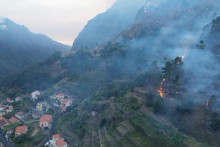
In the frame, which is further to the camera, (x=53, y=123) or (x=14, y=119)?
(x=14, y=119)

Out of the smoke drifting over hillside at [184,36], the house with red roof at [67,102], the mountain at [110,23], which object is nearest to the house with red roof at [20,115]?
the house with red roof at [67,102]

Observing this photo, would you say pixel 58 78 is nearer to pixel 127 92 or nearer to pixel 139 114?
pixel 127 92

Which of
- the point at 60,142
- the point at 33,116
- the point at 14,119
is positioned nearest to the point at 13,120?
the point at 14,119

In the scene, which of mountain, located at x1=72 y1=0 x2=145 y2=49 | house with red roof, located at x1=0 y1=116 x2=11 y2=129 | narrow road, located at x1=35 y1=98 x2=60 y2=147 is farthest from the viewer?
mountain, located at x1=72 y1=0 x2=145 y2=49

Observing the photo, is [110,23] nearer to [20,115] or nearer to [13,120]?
[20,115]

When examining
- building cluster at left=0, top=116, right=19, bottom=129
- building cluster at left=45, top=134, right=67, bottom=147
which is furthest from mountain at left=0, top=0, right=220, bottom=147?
building cluster at left=0, top=116, right=19, bottom=129

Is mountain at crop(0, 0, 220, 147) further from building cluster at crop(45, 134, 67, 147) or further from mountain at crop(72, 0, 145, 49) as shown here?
mountain at crop(72, 0, 145, 49)

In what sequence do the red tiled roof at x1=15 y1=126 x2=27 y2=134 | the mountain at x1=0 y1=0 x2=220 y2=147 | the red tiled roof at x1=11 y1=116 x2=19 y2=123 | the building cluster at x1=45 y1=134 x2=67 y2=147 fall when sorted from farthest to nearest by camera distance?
the red tiled roof at x1=11 y1=116 x2=19 y2=123
the red tiled roof at x1=15 y1=126 x2=27 y2=134
the building cluster at x1=45 y1=134 x2=67 y2=147
the mountain at x1=0 y1=0 x2=220 y2=147
